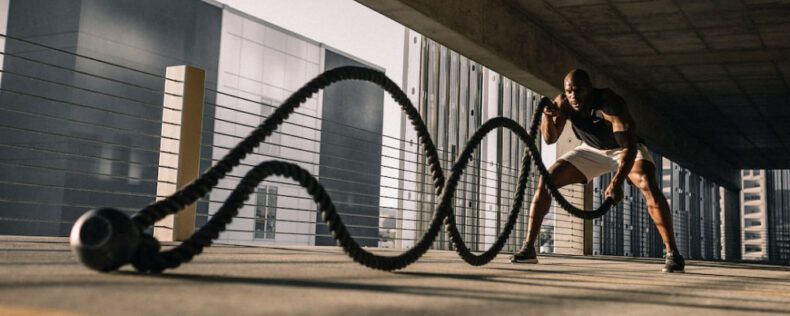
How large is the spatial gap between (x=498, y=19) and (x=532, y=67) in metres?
0.98

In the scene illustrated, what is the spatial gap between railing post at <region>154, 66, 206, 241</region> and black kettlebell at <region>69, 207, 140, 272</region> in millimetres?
2704

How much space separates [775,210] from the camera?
21984 millimetres

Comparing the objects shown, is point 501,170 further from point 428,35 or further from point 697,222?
point 697,222

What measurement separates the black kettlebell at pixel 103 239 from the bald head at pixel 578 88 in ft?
9.17

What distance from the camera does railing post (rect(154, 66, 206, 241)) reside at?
441cm

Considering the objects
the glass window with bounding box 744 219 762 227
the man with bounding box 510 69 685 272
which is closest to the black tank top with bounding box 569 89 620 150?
the man with bounding box 510 69 685 272

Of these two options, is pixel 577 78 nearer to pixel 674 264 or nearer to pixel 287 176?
pixel 674 264

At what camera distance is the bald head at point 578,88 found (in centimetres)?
397

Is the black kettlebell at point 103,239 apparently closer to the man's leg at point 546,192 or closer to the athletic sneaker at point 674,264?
the man's leg at point 546,192

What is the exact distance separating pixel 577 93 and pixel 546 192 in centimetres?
61

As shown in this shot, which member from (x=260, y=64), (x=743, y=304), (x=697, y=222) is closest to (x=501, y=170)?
(x=743, y=304)

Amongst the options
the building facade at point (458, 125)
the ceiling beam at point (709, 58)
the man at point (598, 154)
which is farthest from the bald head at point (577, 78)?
the ceiling beam at point (709, 58)

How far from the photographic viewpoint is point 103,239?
1.67 metres

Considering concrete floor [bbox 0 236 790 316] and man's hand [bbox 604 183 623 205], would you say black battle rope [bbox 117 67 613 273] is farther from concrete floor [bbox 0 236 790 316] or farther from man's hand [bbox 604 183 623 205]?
man's hand [bbox 604 183 623 205]
